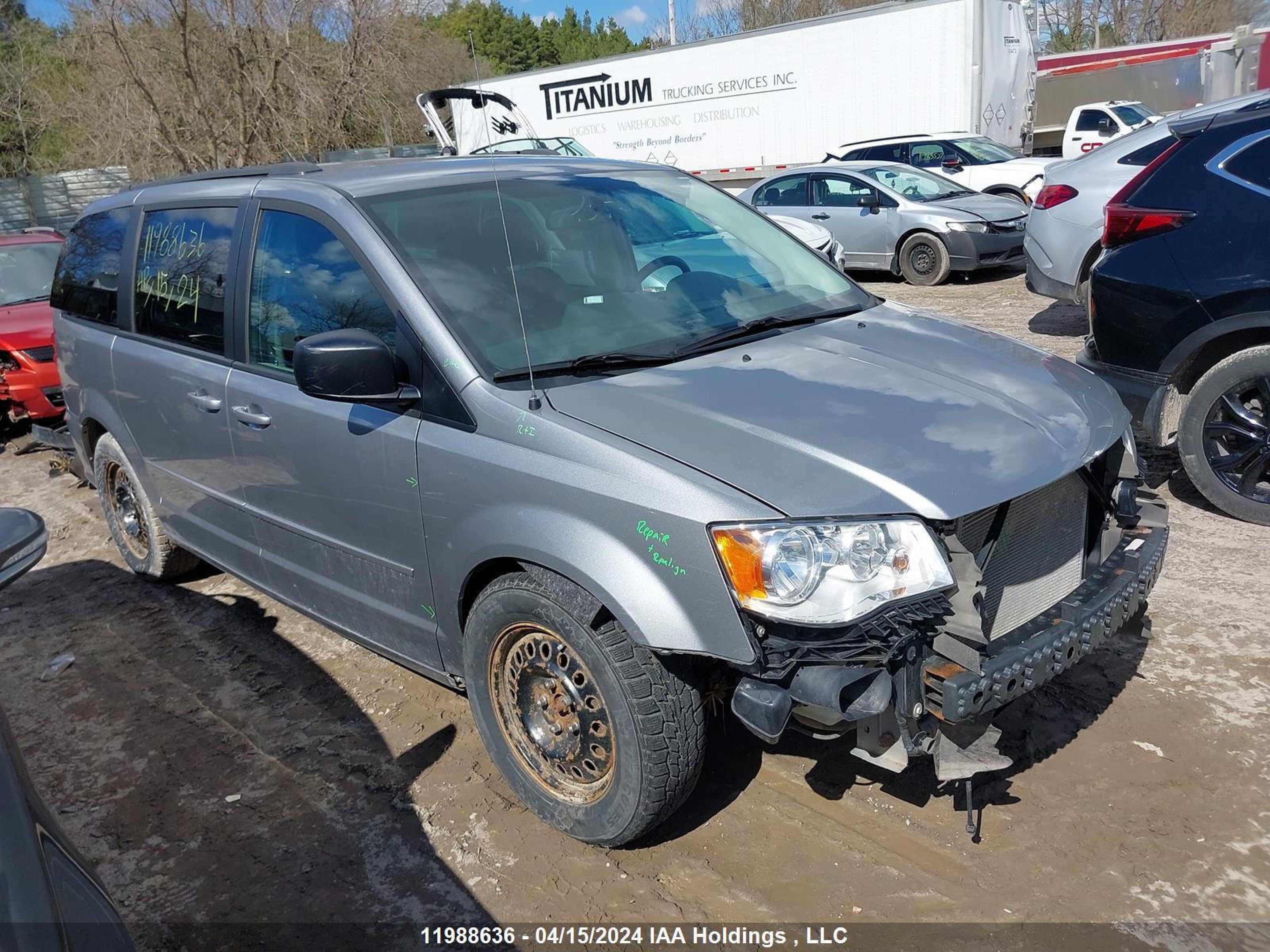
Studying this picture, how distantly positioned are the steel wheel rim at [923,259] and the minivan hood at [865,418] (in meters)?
9.55

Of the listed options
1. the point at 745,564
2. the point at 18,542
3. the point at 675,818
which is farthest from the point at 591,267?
the point at 18,542

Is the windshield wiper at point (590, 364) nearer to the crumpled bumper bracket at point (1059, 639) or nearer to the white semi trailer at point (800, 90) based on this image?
the crumpled bumper bracket at point (1059, 639)

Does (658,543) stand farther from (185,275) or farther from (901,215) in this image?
(901,215)

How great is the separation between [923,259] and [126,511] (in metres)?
10.0

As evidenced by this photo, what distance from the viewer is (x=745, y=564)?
96.0 inches

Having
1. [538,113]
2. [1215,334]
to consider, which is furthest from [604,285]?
[538,113]

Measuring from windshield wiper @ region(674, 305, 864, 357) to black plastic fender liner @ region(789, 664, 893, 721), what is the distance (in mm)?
1198

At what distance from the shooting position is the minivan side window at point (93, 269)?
4.85m

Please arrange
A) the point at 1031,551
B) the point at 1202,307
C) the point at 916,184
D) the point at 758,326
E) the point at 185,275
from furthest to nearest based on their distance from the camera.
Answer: the point at 916,184, the point at 1202,307, the point at 185,275, the point at 758,326, the point at 1031,551

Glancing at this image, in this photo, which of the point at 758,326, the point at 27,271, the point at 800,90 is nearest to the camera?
the point at 758,326

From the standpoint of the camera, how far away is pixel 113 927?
71.4 inches

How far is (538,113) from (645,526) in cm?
2348

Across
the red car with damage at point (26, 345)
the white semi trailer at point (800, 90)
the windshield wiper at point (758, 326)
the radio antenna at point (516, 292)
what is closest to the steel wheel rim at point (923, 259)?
the white semi trailer at point (800, 90)

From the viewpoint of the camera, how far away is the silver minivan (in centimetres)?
247
